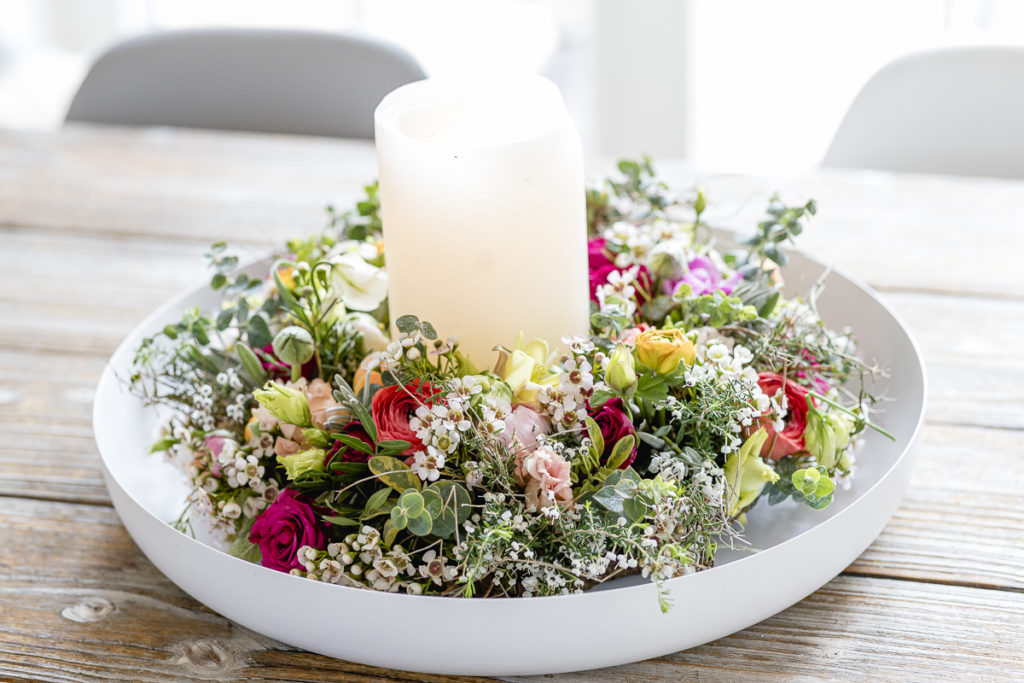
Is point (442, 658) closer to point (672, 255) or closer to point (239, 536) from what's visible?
point (239, 536)

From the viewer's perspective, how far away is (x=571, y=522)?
20.2 inches

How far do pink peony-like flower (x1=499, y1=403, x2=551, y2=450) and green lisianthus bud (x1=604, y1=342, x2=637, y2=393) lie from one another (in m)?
0.04

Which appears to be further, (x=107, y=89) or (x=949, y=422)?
(x=107, y=89)

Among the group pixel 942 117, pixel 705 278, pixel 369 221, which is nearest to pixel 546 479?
pixel 705 278

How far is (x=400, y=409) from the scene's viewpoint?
0.55 metres

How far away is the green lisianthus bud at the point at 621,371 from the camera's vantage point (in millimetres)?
550

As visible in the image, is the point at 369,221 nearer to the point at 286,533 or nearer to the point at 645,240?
the point at 645,240

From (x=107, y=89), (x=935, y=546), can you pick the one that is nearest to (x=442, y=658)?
(x=935, y=546)

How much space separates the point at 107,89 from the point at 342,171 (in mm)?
534

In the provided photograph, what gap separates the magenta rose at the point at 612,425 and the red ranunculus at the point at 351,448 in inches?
4.9

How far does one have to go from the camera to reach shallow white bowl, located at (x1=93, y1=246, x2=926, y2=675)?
493 mm

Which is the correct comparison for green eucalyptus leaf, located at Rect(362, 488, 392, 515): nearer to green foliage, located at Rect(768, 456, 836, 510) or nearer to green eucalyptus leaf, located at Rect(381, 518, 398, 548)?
green eucalyptus leaf, located at Rect(381, 518, 398, 548)

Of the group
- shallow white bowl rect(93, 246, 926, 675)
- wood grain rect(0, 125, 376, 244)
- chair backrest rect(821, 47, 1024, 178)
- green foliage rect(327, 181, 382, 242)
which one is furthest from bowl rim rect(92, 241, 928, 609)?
chair backrest rect(821, 47, 1024, 178)

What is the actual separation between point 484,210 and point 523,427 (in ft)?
0.40
